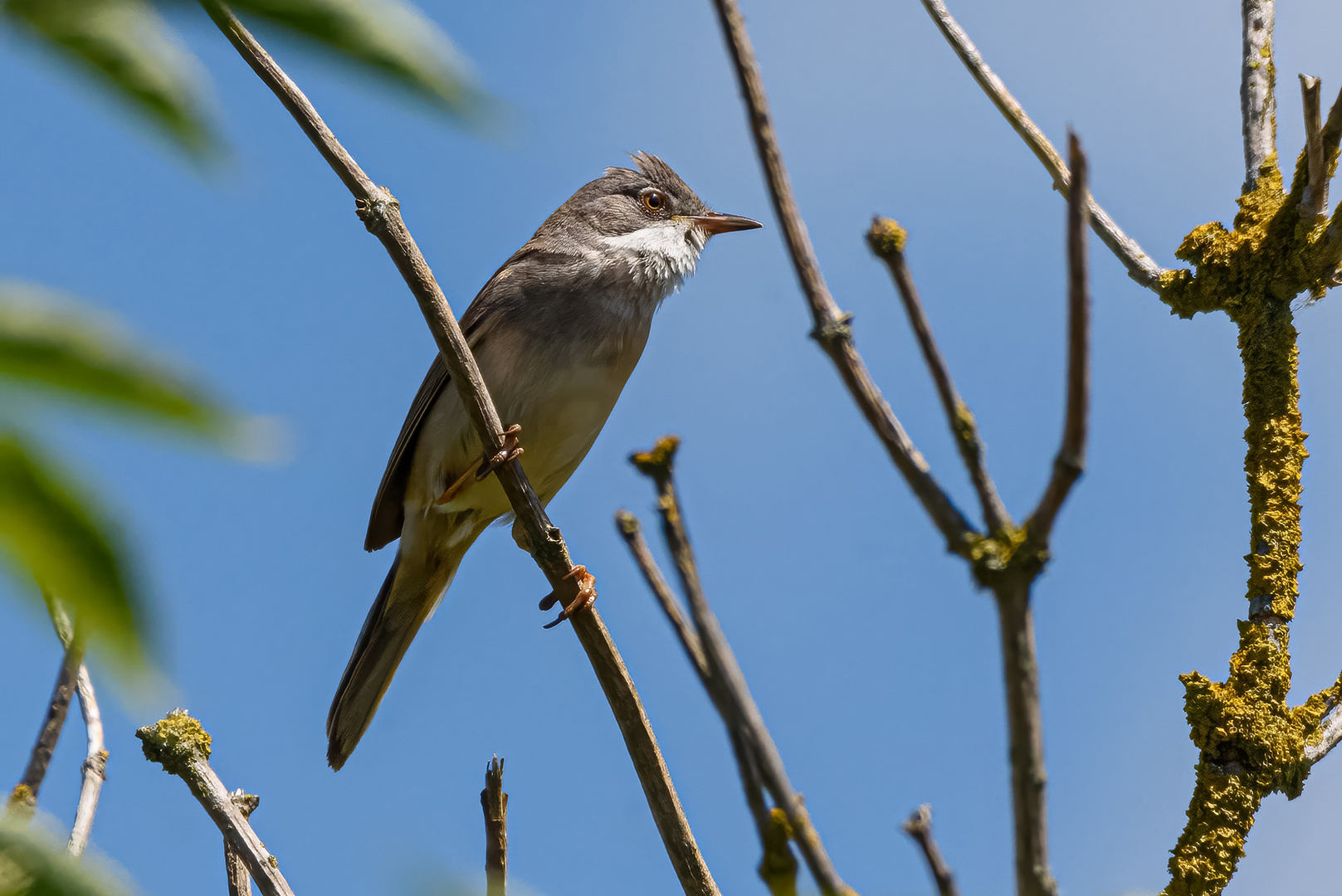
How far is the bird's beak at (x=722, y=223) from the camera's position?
6.23 meters

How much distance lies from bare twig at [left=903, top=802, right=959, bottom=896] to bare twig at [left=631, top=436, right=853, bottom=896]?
12 centimetres

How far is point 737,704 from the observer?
1.36 meters

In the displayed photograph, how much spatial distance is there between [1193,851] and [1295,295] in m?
1.64

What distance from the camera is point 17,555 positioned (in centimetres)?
68

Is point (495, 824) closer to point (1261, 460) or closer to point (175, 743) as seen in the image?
point (175, 743)

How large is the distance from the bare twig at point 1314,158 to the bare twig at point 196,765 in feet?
10.3

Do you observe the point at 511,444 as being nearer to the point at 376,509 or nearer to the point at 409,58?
the point at 376,509

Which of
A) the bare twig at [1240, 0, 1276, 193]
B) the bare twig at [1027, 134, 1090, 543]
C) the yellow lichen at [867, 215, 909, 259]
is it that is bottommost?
the bare twig at [1027, 134, 1090, 543]

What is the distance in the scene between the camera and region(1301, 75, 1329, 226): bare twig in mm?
2715

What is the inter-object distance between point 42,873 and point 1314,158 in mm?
3253

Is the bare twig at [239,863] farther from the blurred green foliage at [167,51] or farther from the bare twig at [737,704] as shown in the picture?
the blurred green foliage at [167,51]

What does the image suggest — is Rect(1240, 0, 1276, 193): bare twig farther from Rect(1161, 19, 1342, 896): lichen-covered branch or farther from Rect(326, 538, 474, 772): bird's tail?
Rect(326, 538, 474, 772): bird's tail

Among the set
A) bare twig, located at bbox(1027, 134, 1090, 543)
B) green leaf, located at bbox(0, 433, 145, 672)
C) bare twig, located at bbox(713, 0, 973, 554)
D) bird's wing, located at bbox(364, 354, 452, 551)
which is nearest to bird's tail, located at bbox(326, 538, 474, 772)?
bird's wing, located at bbox(364, 354, 452, 551)

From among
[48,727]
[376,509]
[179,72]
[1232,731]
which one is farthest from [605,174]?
[179,72]
